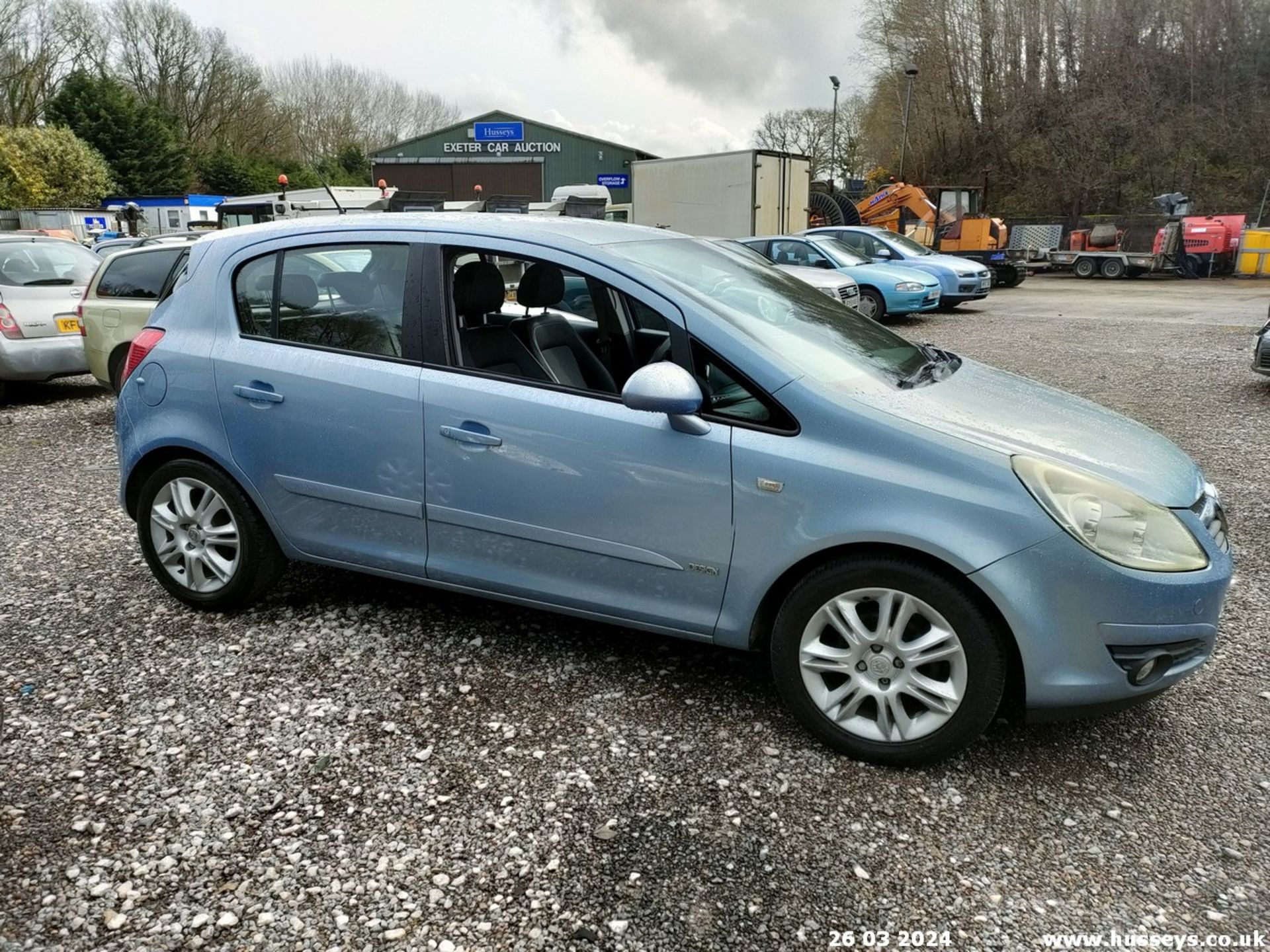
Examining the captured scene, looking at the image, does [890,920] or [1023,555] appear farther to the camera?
[1023,555]

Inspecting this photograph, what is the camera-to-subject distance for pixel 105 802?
2.73 metres

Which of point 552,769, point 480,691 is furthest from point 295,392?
point 552,769

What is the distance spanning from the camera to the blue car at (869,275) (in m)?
15.2

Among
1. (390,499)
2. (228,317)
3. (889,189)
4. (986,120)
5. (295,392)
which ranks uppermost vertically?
(986,120)

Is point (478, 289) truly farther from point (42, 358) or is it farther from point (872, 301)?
point (872, 301)

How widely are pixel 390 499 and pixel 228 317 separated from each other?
1.11 metres

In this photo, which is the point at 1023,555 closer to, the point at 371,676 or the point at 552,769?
the point at 552,769

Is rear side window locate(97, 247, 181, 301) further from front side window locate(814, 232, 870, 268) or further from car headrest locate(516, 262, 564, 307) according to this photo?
front side window locate(814, 232, 870, 268)

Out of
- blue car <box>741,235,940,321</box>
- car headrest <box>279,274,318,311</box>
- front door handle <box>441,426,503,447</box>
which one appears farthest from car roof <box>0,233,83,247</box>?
blue car <box>741,235,940,321</box>

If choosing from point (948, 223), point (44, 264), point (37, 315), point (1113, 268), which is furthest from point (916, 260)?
point (1113, 268)

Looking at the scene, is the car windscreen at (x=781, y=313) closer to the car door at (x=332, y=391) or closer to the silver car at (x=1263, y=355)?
the car door at (x=332, y=391)

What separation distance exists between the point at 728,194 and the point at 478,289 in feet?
61.3

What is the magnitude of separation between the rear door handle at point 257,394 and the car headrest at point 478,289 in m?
0.81

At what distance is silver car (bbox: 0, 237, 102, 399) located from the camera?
345 inches
